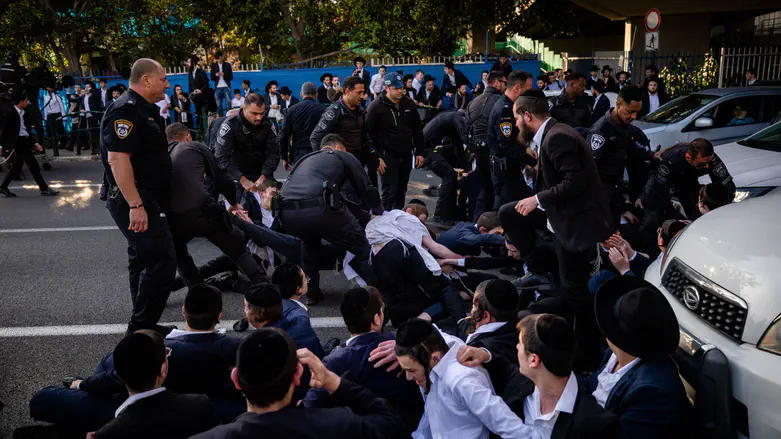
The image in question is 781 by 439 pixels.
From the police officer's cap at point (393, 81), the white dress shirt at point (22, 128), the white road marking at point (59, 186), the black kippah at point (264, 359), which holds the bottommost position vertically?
the white road marking at point (59, 186)

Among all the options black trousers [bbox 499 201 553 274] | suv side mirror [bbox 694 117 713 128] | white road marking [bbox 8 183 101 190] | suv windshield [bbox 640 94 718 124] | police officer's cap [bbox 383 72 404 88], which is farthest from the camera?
white road marking [bbox 8 183 101 190]

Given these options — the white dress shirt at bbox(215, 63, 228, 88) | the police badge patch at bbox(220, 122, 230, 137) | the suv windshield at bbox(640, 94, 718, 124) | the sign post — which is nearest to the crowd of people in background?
the police badge patch at bbox(220, 122, 230, 137)

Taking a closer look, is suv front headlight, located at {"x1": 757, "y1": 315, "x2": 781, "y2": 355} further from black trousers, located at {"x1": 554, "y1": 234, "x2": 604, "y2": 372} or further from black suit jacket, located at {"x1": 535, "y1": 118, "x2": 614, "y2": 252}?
black suit jacket, located at {"x1": 535, "y1": 118, "x2": 614, "y2": 252}

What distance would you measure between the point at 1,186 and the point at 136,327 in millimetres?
7619

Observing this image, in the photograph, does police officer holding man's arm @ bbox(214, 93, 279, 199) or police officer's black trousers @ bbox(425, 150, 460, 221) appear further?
police officer's black trousers @ bbox(425, 150, 460, 221)

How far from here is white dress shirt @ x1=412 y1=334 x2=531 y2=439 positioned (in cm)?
304

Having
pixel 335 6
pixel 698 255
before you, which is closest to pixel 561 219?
pixel 698 255

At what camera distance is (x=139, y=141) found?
4.79 metres

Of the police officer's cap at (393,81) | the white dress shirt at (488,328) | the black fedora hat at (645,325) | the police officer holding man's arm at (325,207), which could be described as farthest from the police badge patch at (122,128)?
the police officer's cap at (393,81)

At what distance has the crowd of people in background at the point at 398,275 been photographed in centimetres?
290

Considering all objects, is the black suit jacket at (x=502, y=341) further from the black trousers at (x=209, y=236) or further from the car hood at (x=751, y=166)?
the car hood at (x=751, y=166)

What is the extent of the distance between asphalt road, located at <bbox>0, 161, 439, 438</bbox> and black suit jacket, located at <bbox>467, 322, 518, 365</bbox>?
6.04ft

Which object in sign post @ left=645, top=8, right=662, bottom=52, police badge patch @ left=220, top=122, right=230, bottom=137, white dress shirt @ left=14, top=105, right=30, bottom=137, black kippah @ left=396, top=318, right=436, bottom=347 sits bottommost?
black kippah @ left=396, top=318, right=436, bottom=347

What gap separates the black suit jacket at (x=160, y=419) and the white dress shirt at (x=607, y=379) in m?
1.83
